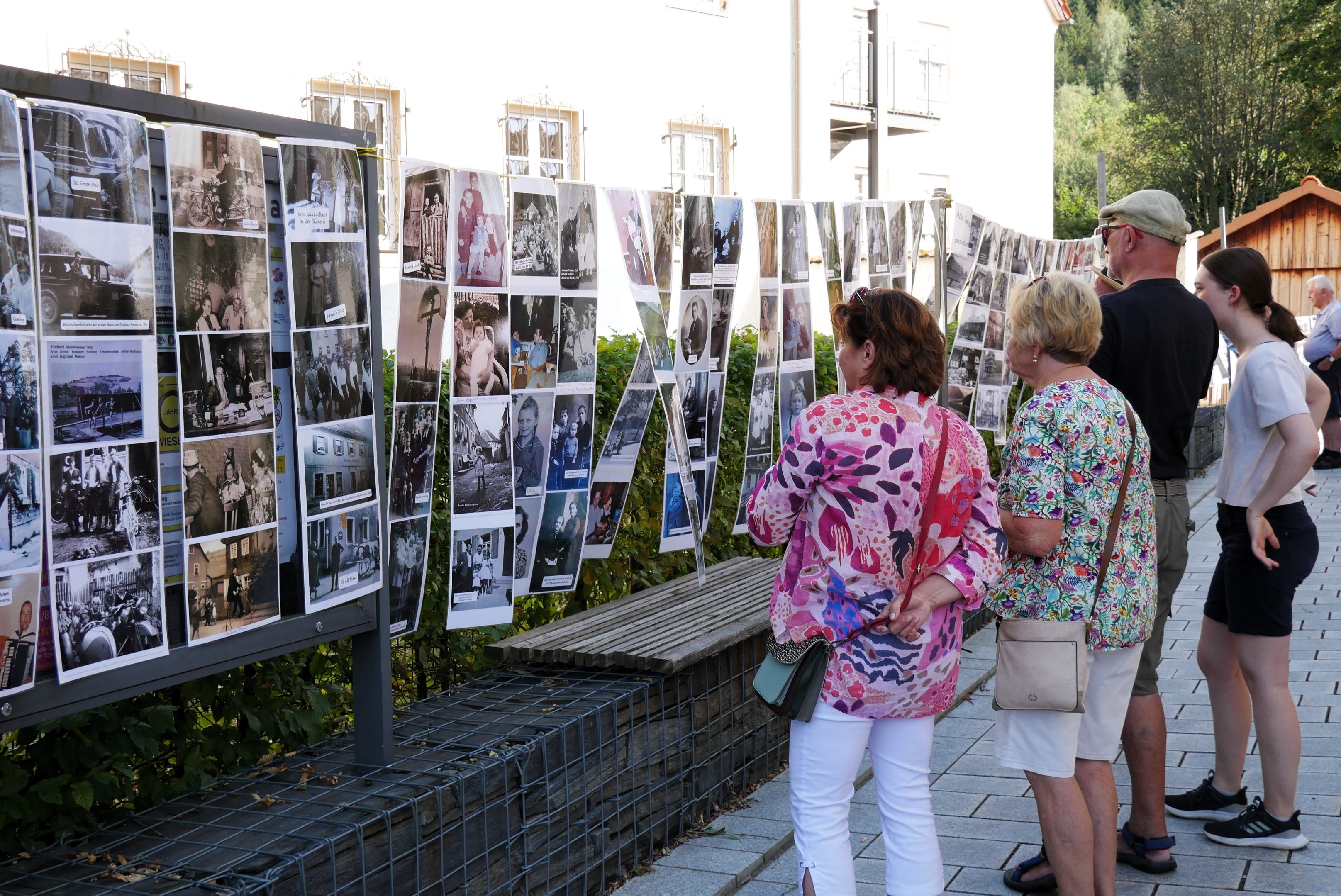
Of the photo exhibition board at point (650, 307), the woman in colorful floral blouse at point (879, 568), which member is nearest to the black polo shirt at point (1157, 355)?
the woman in colorful floral blouse at point (879, 568)

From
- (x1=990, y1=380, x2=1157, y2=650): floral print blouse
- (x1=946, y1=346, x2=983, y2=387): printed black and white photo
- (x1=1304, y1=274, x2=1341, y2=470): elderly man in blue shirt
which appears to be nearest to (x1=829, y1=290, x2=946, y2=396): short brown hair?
(x1=990, y1=380, x2=1157, y2=650): floral print blouse

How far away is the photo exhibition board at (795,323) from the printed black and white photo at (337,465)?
2657 millimetres

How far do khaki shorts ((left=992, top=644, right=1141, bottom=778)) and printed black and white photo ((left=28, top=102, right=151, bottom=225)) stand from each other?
8.24 feet

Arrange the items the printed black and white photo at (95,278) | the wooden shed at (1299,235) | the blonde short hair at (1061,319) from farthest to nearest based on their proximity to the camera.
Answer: the wooden shed at (1299,235) < the blonde short hair at (1061,319) < the printed black and white photo at (95,278)

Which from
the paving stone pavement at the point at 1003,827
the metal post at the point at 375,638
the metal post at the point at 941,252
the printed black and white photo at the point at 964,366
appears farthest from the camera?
the printed black and white photo at the point at 964,366

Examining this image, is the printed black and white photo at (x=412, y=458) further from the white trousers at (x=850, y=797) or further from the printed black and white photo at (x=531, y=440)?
the white trousers at (x=850, y=797)

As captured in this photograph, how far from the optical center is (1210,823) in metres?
4.09

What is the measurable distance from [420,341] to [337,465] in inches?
26.3

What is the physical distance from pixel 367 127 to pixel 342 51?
0.79 m

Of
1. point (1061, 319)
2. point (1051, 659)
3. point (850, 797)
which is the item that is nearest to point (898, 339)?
point (1061, 319)

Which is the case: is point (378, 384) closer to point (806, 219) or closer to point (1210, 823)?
point (806, 219)

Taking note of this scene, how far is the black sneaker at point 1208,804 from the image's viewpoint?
13.8 feet

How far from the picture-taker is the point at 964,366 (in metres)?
7.06

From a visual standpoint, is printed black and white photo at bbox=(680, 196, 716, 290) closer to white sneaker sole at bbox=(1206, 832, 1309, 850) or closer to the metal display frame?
the metal display frame
